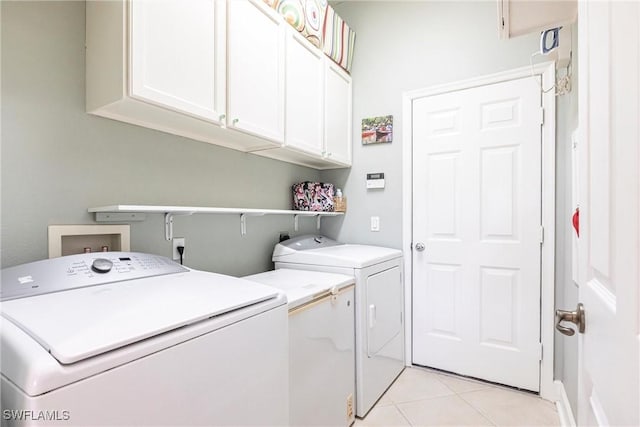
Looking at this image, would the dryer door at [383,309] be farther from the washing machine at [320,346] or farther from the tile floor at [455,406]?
the tile floor at [455,406]

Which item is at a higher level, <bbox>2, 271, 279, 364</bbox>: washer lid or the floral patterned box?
the floral patterned box

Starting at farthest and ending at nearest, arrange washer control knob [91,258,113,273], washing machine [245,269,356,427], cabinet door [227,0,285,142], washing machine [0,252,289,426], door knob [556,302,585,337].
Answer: cabinet door [227,0,285,142]
washing machine [245,269,356,427]
washer control knob [91,258,113,273]
door knob [556,302,585,337]
washing machine [0,252,289,426]

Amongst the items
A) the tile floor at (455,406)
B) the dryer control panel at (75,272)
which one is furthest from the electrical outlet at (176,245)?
the tile floor at (455,406)

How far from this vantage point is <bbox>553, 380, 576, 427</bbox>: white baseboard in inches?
69.5

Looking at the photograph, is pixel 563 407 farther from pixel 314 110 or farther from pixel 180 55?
pixel 180 55

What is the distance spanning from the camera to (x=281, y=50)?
1921 mm

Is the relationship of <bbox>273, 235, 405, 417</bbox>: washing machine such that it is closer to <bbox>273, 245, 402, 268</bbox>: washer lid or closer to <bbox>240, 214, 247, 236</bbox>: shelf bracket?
<bbox>273, 245, 402, 268</bbox>: washer lid

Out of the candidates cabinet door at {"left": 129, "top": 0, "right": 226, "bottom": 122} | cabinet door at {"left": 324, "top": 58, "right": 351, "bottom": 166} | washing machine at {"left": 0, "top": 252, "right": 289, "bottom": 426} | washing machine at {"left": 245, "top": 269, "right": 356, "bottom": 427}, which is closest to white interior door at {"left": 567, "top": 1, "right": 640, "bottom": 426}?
washing machine at {"left": 0, "top": 252, "right": 289, "bottom": 426}

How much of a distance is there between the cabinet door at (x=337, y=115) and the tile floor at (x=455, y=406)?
174cm

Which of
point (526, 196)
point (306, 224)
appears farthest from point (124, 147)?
point (526, 196)

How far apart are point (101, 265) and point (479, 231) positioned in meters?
2.26

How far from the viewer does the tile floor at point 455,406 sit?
1896 mm

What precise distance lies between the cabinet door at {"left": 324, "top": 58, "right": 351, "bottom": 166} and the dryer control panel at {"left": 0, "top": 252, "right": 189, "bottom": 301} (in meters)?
1.49

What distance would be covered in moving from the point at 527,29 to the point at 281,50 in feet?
4.17
